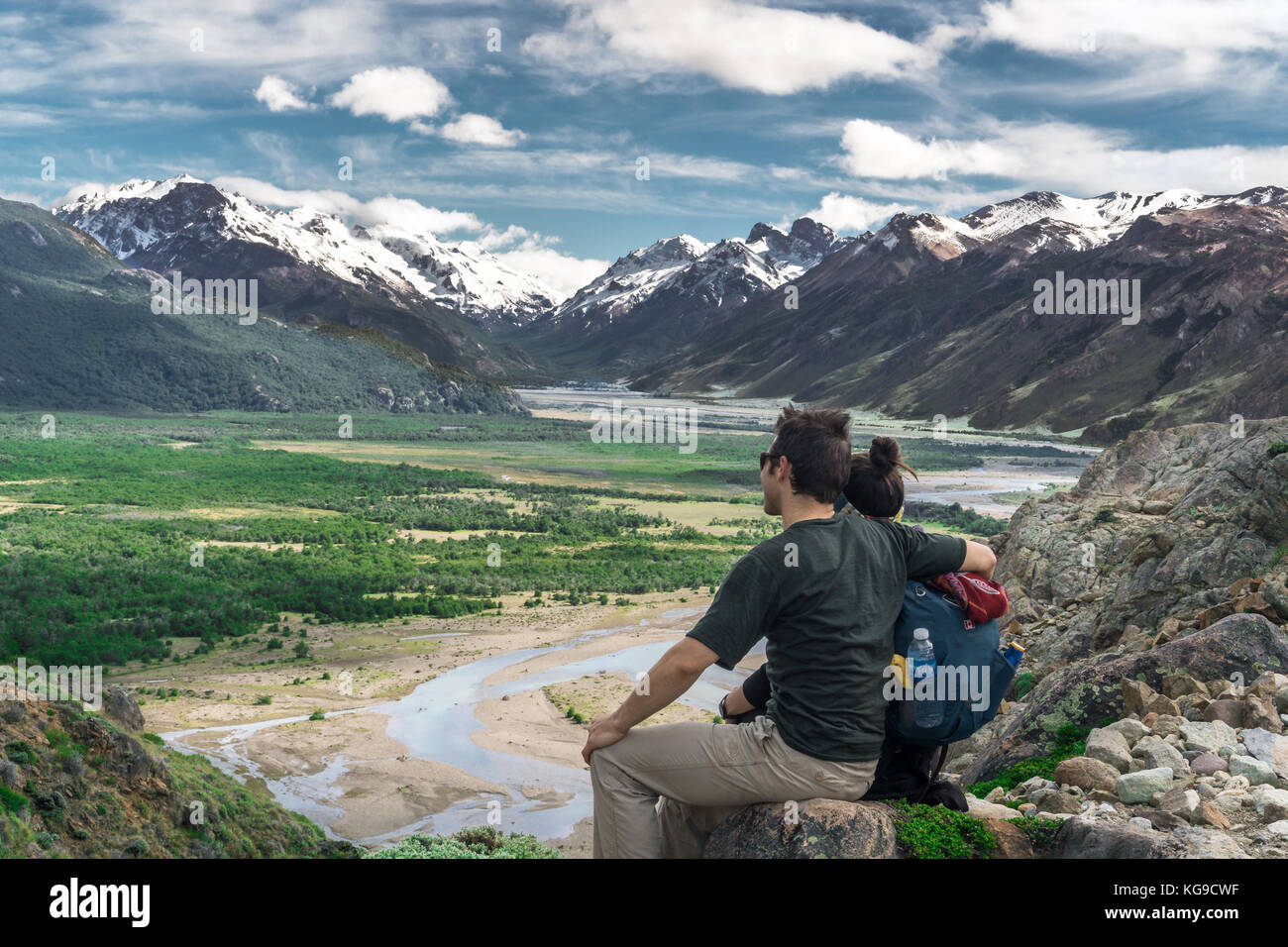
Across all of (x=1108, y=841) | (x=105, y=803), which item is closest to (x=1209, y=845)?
(x=1108, y=841)

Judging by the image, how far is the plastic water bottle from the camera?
4781mm

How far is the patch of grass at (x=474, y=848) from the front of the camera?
38.1 ft

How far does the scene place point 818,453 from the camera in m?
4.79

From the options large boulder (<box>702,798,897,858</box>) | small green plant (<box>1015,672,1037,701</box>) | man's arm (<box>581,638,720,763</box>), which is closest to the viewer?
man's arm (<box>581,638,720,763</box>)

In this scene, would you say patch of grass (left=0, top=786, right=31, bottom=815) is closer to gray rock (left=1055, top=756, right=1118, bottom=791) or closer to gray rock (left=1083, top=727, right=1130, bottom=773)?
gray rock (left=1055, top=756, right=1118, bottom=791)

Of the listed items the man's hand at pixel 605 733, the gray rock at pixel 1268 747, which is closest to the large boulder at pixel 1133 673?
the gray rock at pixel 1268 747

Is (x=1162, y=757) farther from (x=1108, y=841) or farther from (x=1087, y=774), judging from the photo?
(x=1108, y=841)

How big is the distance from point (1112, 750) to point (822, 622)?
3.77 meters

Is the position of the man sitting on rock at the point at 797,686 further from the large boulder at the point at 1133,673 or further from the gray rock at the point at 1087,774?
the large boulder at the point at 1133,673

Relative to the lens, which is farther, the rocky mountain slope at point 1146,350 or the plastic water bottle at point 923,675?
the rocky mountain slope at point 1146,350

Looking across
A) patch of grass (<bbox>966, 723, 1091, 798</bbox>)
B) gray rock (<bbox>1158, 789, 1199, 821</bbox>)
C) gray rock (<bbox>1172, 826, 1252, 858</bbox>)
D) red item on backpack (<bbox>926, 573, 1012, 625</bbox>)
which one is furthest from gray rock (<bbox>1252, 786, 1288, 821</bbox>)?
red item on backpack (<bbox>926, 573, 1012, 625</bbox>)

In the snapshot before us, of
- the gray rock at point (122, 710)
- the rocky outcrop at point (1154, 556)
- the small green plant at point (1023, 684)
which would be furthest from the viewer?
the gray rock at point (122, 710)

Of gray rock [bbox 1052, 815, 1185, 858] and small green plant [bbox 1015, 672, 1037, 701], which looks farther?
small green plant [bbox 1015, 672, 1037, 701]

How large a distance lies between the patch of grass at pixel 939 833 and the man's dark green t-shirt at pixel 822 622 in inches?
16.0
